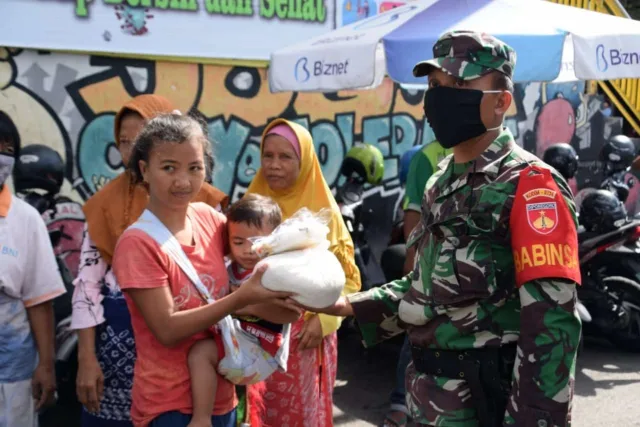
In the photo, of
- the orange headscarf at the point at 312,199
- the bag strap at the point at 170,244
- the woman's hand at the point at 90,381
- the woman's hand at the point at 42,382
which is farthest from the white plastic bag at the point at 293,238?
the woman's hand at the point at 42,382

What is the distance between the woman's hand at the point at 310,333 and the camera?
3283 mm

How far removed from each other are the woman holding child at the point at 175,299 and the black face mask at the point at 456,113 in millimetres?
753

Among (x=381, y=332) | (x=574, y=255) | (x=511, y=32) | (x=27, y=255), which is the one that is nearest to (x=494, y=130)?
(x=574, y=255)

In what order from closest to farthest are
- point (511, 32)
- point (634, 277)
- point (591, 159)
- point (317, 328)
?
point (317, 328)
point (511, 32)
point (634, 277)
point (591, 159)

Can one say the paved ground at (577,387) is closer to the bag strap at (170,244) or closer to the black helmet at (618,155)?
the black helmet at (618,155)

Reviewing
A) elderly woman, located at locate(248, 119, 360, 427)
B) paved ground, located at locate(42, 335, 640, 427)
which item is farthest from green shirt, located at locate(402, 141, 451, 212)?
paved ground, located at locate(42, 335, 640, 427)

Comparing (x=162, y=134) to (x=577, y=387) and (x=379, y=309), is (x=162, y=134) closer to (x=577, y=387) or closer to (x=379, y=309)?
(x=379, y=309)

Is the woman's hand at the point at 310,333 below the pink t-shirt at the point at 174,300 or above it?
below

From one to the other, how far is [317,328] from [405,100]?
559 centimetres

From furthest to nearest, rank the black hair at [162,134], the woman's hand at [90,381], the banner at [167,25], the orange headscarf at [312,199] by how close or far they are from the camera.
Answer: the banner at [167,25]
the orange headscarf at [312,199]
the woman's hand at [90,381]
the black hair at [162,134]

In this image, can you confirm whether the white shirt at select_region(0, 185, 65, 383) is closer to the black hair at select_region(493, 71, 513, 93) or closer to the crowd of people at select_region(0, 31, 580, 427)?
the crowd of people at select_region(0, 31, 580, 427)

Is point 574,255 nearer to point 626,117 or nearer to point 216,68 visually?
point 216,68

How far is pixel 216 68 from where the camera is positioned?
6.69 m

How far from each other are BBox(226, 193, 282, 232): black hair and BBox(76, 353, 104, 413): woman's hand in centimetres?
87
